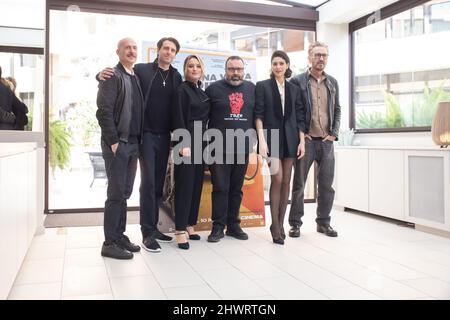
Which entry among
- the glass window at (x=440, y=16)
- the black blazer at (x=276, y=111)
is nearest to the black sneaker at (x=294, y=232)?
the black blazer at (x=276, y=111)

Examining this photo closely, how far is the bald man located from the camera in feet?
9.12

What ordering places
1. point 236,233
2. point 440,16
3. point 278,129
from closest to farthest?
point 278,129 < point 236,233 < point 440,16

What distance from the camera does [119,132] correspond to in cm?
283

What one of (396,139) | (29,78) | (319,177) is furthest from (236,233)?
(29,78)

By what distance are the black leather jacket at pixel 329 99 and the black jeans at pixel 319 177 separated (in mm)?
151

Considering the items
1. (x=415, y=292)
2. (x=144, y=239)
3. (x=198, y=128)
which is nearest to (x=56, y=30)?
(x=198, y=128)

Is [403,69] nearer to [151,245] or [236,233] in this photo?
[236,233]

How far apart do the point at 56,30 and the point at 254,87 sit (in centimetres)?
259

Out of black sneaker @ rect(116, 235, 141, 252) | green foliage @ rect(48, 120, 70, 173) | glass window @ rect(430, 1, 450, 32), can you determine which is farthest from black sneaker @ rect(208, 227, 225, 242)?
glass window @ rect(430, 1, 450, 32)

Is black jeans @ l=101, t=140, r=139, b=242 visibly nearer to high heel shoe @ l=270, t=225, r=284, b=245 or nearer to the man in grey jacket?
high heel shoe @ l=270, t=225, r=284, b=245

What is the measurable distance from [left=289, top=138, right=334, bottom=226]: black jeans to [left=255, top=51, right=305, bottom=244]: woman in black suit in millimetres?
297

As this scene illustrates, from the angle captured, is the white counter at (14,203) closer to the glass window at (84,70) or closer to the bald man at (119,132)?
the bald man at (119,132)

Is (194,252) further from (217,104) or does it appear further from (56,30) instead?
(56,30)

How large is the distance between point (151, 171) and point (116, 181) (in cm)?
31
